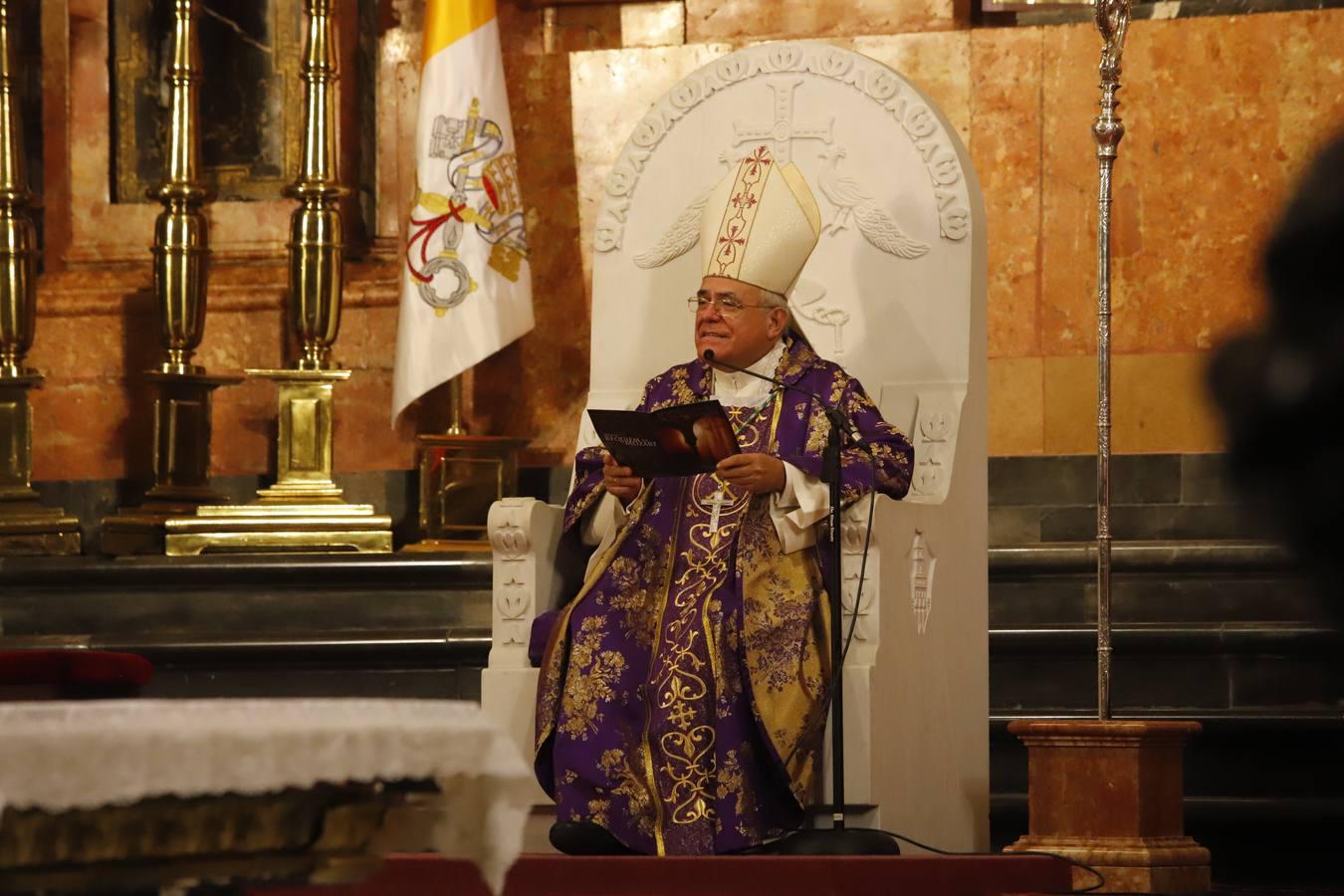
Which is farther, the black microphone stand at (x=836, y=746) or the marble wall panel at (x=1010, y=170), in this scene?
the marble wall panel at (x=1010, y=170)

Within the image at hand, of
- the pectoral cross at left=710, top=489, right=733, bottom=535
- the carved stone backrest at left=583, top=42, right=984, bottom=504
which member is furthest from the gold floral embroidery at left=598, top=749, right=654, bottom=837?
the carved stone backrest at left=583, top=42, right=984, bottom=504

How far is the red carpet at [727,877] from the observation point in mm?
3395

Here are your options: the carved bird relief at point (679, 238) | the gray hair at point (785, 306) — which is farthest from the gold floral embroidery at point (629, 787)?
the carved bird relief at point (679, 238)

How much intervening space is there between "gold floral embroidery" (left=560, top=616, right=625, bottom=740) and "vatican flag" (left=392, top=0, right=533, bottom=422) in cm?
239

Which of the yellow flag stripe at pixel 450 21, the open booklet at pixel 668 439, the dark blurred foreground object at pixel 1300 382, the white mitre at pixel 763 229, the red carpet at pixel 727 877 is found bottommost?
the red carpet at pixel 727 877

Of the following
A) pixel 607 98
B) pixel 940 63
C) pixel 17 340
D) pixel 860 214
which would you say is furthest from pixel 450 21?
pixel 860 214

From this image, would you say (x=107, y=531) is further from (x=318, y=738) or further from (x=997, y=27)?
(x=318, y=738)

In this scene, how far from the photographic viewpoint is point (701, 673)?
3830mm

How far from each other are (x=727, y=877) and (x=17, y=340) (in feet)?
12.8

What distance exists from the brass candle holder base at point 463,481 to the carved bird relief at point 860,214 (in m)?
1.82

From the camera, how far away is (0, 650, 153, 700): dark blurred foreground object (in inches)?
160

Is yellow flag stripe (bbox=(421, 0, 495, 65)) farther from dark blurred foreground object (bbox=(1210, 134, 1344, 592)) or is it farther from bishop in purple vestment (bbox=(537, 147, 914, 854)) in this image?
dark blurred foreground object (bbox=(1210, 134, 1344, 592))

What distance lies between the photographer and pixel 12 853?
121cm

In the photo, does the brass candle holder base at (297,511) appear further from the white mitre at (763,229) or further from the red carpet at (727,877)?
the red carpet at (727,877)
